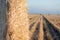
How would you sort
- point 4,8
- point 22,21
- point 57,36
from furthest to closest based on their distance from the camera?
point 57,36 → point 22,21 → point 4,8

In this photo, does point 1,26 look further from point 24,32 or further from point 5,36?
point 24,32

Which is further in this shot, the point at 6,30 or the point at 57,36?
the point at 57,36

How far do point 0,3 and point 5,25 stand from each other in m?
0.38

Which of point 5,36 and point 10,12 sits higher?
point 10,12

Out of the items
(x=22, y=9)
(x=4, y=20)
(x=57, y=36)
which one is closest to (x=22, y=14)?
(x=22, y=9)

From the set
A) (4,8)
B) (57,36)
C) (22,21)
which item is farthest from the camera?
(57,36)

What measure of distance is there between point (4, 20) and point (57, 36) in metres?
8.96

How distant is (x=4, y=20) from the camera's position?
4090 millimetres

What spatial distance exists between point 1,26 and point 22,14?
0.47 metres

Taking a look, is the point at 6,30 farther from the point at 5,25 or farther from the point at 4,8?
the point at 4,8

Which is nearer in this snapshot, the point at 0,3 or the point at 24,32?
the point at 0,3

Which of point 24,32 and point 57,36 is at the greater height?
point 24,32

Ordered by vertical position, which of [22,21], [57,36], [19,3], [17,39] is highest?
[19,3]

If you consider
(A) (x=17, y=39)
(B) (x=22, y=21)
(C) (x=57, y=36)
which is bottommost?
(C) (x=57, y=36)
